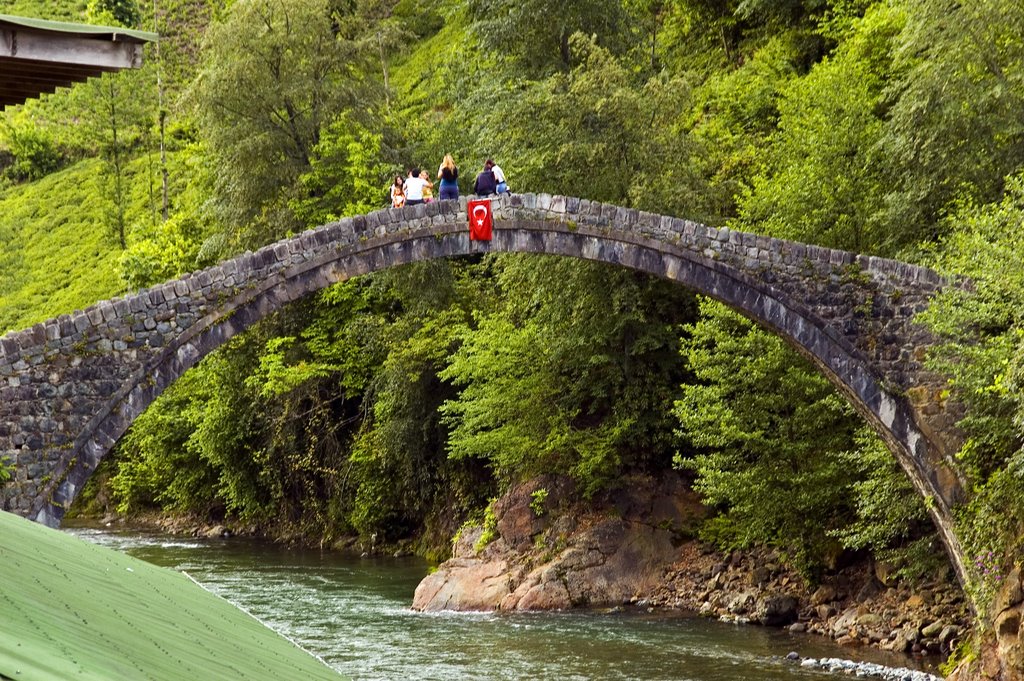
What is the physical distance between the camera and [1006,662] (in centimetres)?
1559

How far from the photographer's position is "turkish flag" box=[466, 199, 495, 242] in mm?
19156

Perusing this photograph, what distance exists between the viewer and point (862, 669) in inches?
714

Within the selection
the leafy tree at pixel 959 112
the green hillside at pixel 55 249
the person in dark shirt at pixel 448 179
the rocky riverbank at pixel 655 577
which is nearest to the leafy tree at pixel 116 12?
the green hillside at pixel 55 249

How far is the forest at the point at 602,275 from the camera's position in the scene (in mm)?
21609

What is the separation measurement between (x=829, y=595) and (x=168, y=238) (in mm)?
25961

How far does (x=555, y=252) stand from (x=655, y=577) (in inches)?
314

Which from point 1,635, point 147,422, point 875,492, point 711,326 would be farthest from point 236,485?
point 1,635

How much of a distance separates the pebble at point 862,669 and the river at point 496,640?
1.03 ft

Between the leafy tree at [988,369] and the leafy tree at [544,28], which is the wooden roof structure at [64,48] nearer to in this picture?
the leafy tree at [988,369]

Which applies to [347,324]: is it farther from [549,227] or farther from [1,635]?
[1,635]

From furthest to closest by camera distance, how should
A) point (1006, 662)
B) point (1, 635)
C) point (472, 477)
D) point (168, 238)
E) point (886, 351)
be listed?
point (168, 238), point (472, 477), point (886, 351), point (1006, 662), point (1, 635)

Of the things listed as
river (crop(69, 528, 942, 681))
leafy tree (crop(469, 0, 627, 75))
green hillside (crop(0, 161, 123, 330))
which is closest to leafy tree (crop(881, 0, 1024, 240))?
river (crop(69, 528, 942, 681))

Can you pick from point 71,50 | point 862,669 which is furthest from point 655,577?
point 71,50

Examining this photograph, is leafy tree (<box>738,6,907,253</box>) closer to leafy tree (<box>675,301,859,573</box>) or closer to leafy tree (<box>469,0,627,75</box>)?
leafy tree (<box>675,301,859,573</box>)
